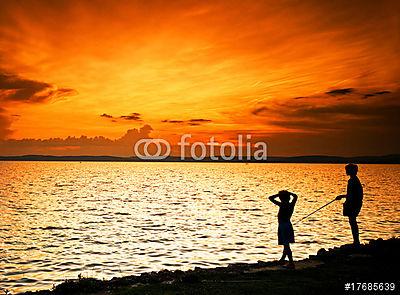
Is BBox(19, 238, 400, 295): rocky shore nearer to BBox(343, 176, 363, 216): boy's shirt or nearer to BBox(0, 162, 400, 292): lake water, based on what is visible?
BBox(343, 176, 363, 216): boy's shirt

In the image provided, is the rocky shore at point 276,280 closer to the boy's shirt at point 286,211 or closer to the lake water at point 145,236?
the boy's shirt at point 286,211

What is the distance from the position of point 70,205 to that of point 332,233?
118 feet

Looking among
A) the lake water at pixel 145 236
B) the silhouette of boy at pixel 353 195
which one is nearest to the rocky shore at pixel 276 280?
the silhouette of boy at pixel 353 195

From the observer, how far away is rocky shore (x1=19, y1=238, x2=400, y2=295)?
1163 cm

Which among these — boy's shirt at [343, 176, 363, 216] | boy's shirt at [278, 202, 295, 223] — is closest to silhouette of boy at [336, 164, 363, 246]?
boy's shirt at [343, 176, 363, 216]

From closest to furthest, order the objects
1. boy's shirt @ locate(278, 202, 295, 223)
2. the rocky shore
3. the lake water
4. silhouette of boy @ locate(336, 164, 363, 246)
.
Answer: the rocky shore
boy's shirt @ locate(278, 202, 295, 223)
silhouette of boy @ locate(336, 164, 363, 246)
the lake water

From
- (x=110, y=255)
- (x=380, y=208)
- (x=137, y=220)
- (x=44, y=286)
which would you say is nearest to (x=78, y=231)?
(x=137, y=220)

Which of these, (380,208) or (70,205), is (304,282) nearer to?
(380,208)

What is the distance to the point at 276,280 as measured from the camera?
1269cm

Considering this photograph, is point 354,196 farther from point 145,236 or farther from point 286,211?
point 145,236

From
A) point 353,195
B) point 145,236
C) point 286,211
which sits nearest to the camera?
point 286,211

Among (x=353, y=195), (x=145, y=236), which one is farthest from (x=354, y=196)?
(x=145, y=236)

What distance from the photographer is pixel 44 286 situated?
18.4m

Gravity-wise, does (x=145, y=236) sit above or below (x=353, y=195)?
below
